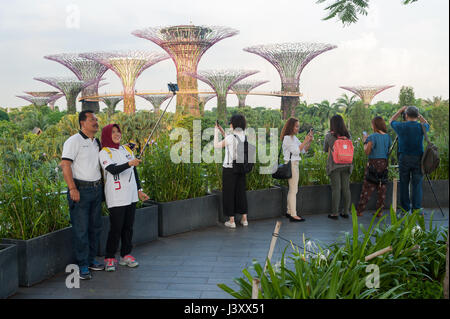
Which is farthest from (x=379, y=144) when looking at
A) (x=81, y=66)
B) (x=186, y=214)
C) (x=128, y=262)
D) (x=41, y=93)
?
(x=41, y=93)

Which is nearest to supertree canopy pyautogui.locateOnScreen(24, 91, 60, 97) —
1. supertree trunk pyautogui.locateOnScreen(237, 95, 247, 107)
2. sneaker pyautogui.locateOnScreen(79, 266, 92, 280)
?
supertree trunk pyautogui.locateOnScreen(237, 95, 247, 107)

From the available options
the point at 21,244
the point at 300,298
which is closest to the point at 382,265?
the point at 300,298

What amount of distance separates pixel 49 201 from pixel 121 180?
65 cm

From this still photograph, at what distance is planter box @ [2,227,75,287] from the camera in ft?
12.1

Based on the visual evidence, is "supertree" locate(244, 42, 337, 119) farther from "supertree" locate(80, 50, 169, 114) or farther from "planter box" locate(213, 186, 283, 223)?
"planter box" locate(213, 186, 283, 223)

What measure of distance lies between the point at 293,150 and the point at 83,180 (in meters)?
2.84

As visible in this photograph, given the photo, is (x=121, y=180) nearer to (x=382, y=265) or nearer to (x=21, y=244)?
(x=21, y=244)

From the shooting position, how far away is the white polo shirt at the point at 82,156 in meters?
3.70

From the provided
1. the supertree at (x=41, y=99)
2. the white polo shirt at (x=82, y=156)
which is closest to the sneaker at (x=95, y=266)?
the white polo shirt at (x=82, y=156)

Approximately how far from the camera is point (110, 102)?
6450 centimetres

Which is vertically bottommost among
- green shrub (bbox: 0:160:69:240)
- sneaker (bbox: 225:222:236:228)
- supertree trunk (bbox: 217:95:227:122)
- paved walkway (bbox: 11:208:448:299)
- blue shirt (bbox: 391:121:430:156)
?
paved walkway (bbox: 11:208:448:299)

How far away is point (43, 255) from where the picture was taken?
3.84m

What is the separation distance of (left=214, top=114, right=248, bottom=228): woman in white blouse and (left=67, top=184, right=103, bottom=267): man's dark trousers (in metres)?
1.91
